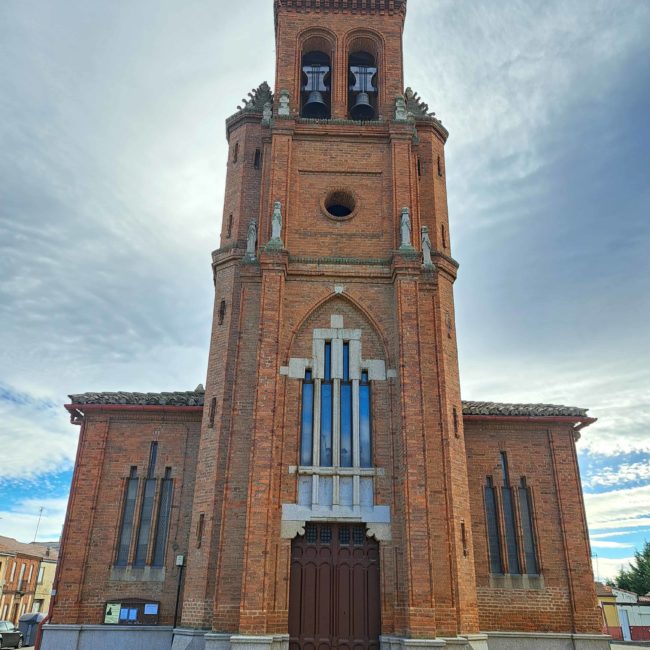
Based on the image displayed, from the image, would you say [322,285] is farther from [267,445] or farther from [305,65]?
[305,65]

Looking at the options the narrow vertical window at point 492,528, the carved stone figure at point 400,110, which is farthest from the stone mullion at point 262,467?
the narrow vertical window at point 492,528

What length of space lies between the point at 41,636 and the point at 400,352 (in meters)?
13.7

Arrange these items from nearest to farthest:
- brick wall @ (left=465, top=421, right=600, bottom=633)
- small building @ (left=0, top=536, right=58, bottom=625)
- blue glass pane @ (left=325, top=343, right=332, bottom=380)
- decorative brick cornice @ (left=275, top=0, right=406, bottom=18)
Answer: blue glass pane @ (left=325, top=343, right=332, bottom=380)
brick wall @ (left=465, top=421, right=600, bottom=633)
decorative brick cornice @ (left=275, top=0, right=406, bottom=18)
small building @ (left=0, top=536, right=58, bottom=625)

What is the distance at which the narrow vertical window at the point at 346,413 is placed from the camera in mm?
17453

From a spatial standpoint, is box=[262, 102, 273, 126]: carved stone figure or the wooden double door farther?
box=[262, 102, 273, 126]: carved stone figure

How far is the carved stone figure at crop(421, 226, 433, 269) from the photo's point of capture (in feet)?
64.1

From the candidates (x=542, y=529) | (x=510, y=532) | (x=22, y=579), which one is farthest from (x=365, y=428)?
(x=22, y=579)

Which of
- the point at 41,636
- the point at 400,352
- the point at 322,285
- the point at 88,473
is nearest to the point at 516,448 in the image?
the point at 400,352

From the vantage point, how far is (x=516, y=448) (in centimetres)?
2120

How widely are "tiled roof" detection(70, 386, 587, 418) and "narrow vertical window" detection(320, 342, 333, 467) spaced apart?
4888 millimetres

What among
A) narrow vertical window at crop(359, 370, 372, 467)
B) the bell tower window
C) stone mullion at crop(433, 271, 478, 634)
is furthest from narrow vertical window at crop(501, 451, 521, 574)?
narrow vertical window at crop(359, 370, 372, 467)

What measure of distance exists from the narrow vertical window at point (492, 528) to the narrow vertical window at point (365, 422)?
5.69m

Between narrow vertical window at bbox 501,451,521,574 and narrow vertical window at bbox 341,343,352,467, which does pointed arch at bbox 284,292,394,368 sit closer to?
narrow vertical window at bbox 341,343,352,467

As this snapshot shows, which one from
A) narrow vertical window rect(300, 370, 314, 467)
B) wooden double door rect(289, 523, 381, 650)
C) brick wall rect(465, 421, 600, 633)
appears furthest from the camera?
brick wall rect(465, 421, 600, 633)
